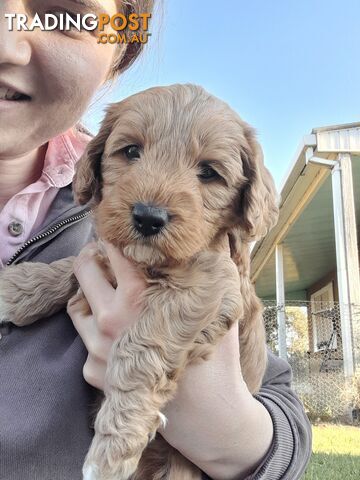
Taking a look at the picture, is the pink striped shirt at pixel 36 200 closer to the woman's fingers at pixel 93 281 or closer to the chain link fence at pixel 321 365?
the woman's fingers at pixel 93 281

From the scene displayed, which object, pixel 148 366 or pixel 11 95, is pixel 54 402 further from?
pixel 11 95

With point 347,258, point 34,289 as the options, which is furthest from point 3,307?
point 347,258

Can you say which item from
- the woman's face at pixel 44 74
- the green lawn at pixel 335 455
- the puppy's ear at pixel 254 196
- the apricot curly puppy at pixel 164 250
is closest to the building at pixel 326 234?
the green lawn at pixel 335 455

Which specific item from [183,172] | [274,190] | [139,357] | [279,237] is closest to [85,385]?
[139,357]

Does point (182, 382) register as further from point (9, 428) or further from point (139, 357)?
point (9, 428)

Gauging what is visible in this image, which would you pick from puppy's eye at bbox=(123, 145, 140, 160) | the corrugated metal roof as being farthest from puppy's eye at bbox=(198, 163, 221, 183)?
the corrugated metal roof

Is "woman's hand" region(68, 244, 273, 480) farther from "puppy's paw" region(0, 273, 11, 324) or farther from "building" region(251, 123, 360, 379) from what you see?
"building" region(251, 123, 360, 379)

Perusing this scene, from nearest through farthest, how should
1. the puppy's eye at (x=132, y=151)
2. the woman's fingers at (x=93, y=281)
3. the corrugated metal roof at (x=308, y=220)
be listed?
1. the woman's fingers at (x=93, y=281)
2. the puppy's eye at (x=132, y=151)
3. the corrugated metal roof at (x=308, y=220)
